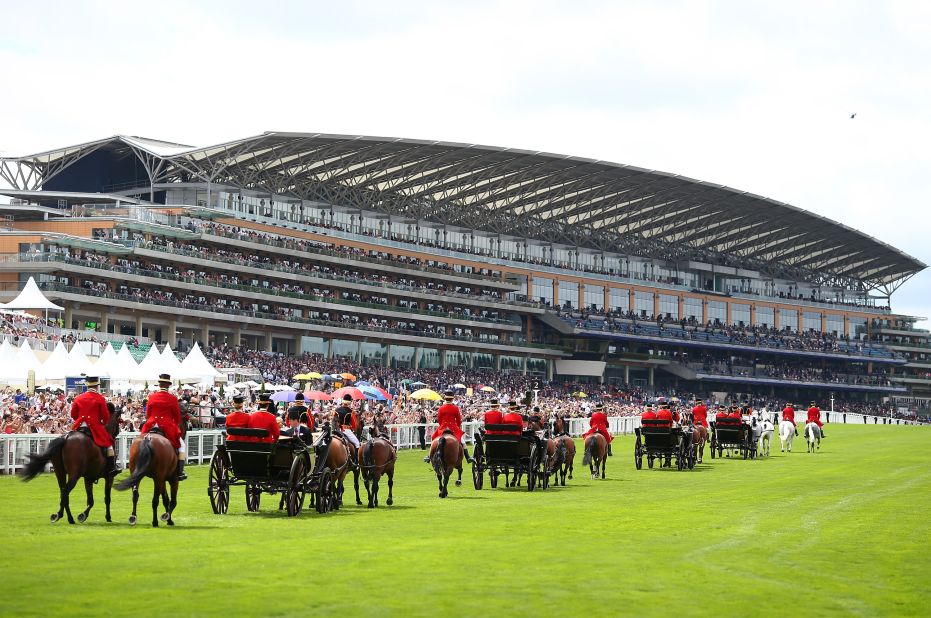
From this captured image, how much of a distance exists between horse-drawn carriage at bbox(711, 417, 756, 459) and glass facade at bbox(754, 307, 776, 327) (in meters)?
92.5

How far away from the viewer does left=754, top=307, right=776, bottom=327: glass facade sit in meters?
132

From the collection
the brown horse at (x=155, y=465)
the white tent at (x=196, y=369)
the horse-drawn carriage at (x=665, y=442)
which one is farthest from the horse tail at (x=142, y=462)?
the white tent at (x=196, y=369)

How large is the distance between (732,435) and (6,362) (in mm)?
23460

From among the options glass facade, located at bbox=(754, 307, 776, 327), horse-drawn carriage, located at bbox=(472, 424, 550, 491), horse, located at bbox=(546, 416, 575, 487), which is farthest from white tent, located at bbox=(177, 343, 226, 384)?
glass facade, located at bbox=(754, 307, 776, 327)

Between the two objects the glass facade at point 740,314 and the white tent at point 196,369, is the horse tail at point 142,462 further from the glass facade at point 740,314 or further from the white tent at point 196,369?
the glass facade at point 740,314

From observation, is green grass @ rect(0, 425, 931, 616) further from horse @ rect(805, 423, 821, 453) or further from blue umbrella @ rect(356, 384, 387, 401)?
blue umbrella @ rect(356, 384, 387, 401)

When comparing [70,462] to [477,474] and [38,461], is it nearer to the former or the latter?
[38,461]

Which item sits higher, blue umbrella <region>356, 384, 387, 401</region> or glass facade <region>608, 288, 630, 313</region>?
glass facade <region>608, 288, 630, 313</region>

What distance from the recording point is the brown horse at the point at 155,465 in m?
16.6

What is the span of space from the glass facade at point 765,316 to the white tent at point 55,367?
101m

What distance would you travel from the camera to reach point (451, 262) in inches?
4220

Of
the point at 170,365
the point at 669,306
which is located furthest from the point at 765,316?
the point at 170,365

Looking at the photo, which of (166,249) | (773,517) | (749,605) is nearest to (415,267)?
(166,249)

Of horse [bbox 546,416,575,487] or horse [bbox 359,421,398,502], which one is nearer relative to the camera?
horse [bbox 359,421,398,502]
